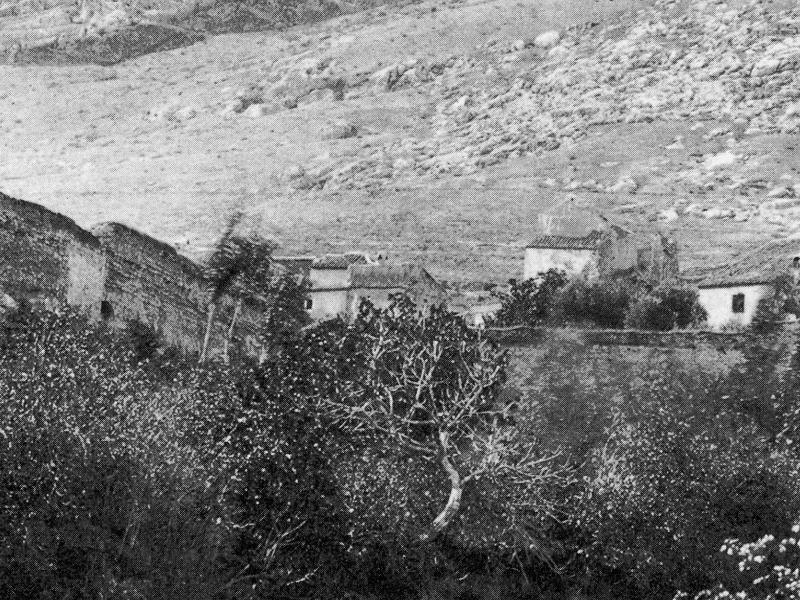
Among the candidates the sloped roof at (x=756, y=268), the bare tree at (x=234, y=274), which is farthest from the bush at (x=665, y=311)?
the bare tree at (x=234, y=274)

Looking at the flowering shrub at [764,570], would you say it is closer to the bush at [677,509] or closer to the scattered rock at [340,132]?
the bush at [677,509]

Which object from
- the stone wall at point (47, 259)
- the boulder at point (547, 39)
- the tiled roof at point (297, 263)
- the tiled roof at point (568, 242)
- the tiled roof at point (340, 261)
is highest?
the boulder at point (547, 39)

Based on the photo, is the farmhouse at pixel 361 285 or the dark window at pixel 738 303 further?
the farmhouse at pixel 361 285

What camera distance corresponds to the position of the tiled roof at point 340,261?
53000 mm

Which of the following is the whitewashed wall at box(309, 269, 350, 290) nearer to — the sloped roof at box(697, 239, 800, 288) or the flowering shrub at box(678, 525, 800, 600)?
the sloped roof at box(697, 239, 800, 288)

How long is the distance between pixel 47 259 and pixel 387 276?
53.6 ft

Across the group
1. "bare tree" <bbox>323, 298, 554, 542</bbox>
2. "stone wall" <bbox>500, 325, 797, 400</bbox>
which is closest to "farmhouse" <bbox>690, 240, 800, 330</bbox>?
"stone wall" <bbox>500, 325, 797, 400</bbox>

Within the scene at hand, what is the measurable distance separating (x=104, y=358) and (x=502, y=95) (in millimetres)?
63583

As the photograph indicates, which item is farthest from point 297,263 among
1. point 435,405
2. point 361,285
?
point 435,405

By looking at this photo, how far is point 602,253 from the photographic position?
173ft

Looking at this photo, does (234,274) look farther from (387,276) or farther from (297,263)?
(297,263)

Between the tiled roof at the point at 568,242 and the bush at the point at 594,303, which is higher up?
the tiled roof at the point at 568,242

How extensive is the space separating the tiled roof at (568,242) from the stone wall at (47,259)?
18.6 metres

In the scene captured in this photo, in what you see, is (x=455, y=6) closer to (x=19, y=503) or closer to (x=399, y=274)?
(x=399, y=274)
